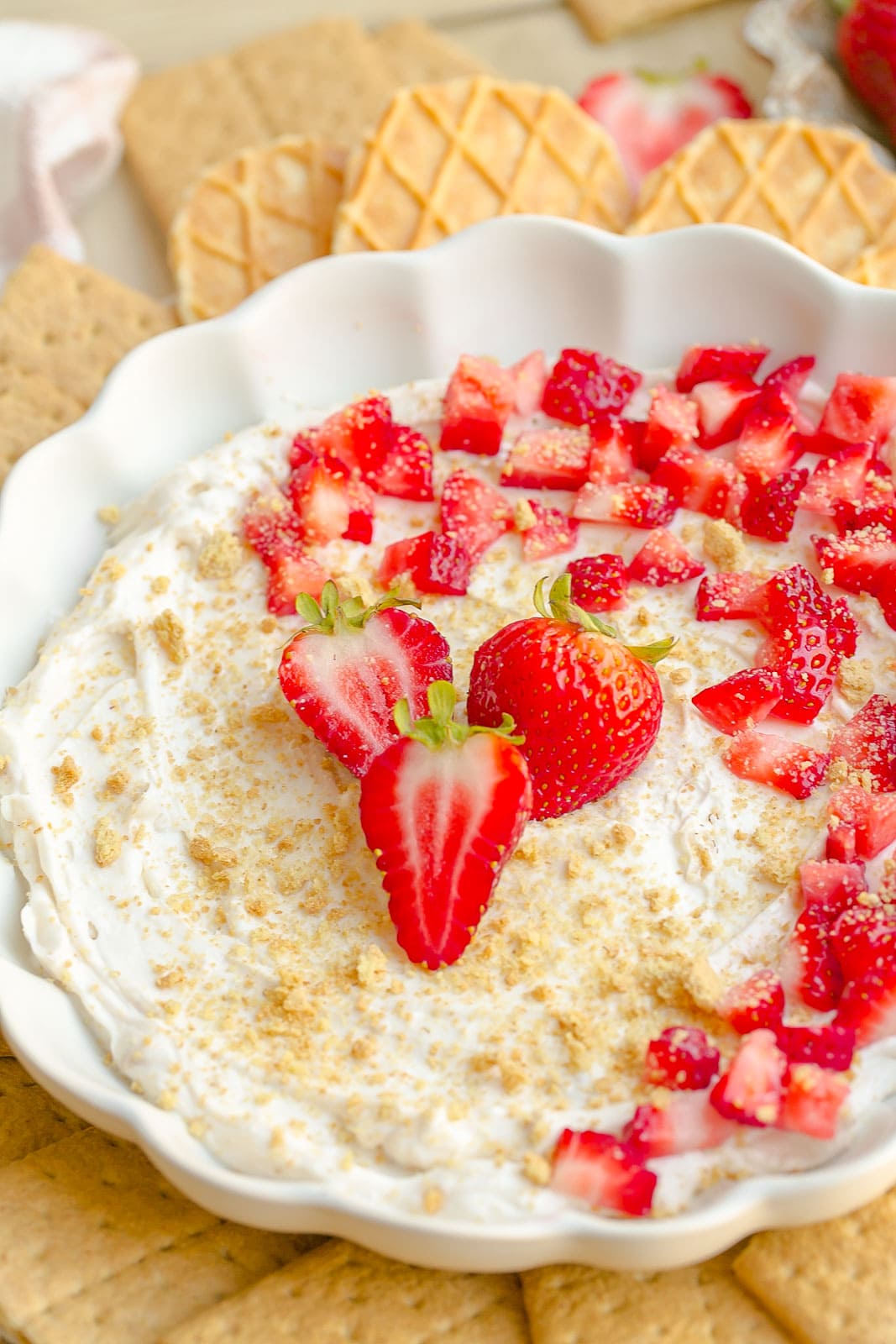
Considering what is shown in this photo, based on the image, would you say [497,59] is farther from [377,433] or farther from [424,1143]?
[424,1143]

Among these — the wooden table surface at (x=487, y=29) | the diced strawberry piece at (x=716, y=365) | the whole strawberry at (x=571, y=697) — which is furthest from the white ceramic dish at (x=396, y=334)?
the wooden table surface at (x=487, y=29)

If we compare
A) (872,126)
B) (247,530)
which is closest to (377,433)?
(247,530)

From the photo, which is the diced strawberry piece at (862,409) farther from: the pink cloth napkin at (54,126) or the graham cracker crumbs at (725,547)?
the pink cloth napkin at (54,126)

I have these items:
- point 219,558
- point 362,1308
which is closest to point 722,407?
point 219,558

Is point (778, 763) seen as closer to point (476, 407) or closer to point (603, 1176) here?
point (603, 1176)

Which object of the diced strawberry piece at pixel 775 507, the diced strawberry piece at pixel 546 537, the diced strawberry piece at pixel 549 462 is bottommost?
the diced strawberry piece at pixel 775 507

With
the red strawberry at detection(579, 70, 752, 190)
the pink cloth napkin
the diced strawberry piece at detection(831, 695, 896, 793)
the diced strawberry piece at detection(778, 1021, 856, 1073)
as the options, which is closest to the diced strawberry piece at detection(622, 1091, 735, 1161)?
the diced strawberry piece at detection(778, 1021, 856, 1073)
